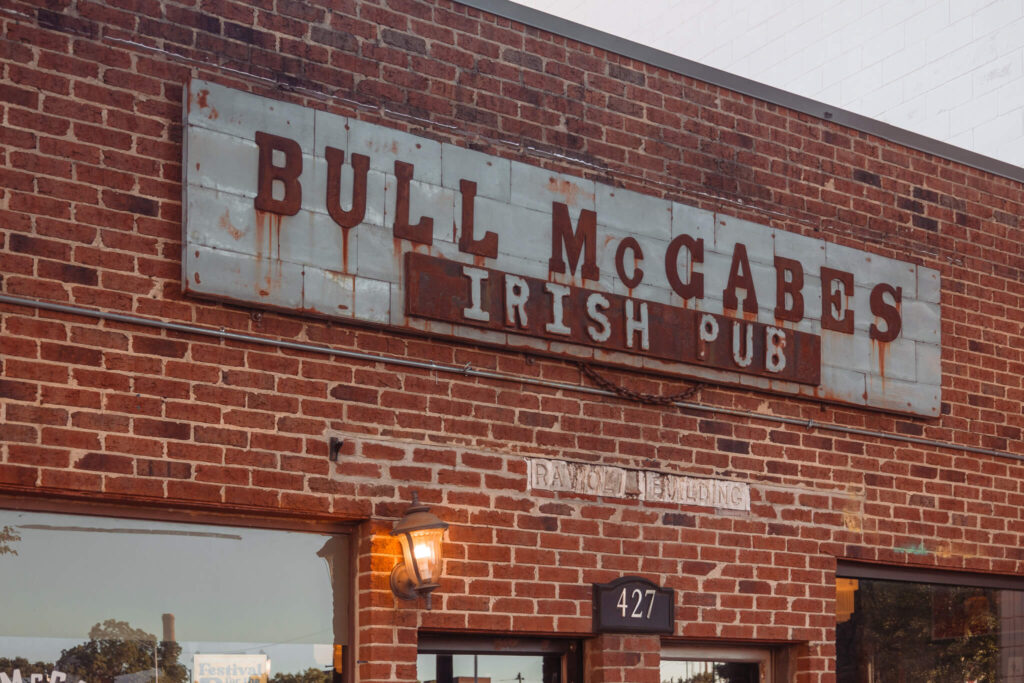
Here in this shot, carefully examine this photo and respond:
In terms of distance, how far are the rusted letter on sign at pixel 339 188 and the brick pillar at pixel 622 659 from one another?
2.54 m

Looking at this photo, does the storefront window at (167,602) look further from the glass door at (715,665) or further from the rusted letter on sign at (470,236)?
the glass door at (715,665)

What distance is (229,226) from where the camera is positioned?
6.23m

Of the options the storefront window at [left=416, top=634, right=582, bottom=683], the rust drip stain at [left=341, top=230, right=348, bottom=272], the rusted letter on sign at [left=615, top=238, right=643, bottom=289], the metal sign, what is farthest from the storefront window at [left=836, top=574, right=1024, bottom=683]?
the rust drip stain at [left=341, top=230, right=348, bottom=272]

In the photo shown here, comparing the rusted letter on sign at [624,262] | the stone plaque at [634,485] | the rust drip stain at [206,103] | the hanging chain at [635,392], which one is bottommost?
the stone plaque at [634,485]

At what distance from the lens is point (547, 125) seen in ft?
24.6

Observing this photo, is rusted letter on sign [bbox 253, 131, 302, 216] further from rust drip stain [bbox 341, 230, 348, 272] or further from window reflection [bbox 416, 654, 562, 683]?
window reflection [bbox 416, 654, 562, 683]

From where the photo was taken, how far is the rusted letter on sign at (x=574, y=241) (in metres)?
7.30

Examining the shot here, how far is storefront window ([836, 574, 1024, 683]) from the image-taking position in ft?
27.5

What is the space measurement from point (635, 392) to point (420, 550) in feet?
5.80

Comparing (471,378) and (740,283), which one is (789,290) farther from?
(471,378)

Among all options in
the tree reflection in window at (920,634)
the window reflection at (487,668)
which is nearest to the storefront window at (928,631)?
the tree reflection in window at (920,634)

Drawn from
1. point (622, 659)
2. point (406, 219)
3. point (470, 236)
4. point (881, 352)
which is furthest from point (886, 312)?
point (406, 219)

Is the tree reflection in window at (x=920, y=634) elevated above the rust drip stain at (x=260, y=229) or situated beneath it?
situated beneath

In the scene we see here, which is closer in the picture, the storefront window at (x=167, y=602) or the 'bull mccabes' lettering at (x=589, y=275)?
the storefront window at (x=167, y=602)
